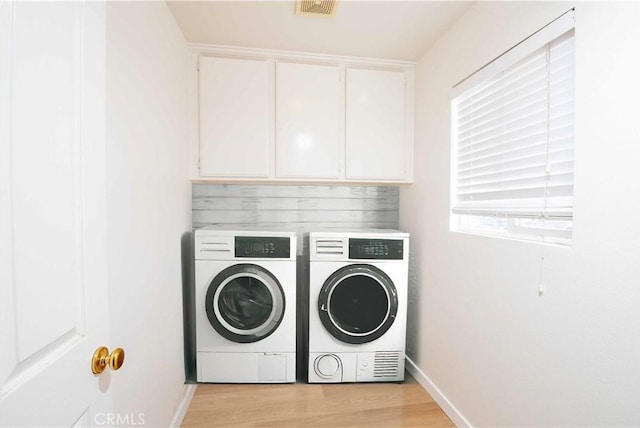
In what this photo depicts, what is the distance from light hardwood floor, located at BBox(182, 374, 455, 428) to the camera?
184cm

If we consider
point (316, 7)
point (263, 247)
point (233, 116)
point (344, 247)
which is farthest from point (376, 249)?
Answer: point (316, 7)

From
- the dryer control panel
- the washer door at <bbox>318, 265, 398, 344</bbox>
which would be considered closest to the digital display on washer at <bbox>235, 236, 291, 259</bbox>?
the dryer control panel

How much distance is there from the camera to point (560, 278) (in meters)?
1.20

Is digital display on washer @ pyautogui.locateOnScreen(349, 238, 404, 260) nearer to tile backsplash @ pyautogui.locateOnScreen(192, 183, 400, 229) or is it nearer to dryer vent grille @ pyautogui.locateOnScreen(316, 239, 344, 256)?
dryer vent grille @ pyautogui.locateOnScreen(316, 239, 344, 256)

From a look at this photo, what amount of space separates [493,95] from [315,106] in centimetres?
121

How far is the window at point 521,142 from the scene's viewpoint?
1.24m

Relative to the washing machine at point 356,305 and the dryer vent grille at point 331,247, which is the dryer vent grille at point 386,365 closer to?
the washing machine at point 356,305

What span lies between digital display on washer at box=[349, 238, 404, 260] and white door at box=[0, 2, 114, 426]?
1.66 metres

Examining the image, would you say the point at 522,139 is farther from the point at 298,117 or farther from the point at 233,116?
the point at 233,116

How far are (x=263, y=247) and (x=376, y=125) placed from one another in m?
1.29

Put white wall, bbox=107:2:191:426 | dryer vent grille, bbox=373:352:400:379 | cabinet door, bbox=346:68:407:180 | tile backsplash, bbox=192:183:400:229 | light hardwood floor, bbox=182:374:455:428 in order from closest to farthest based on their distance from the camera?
white wall, bbox=107:2:191:426
light hardwood floor, bbox=182:374:455:428
dryer vent grille, bbox=373:352:400:379
cabinet door, bbox=346:68:407:180
tile backsplash, bbox=192:183:400:229

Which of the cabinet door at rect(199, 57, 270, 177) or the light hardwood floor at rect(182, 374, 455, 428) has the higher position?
the cabinet door at rect(199, 57, 270, 177)

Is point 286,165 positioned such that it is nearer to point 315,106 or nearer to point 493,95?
point 315,106

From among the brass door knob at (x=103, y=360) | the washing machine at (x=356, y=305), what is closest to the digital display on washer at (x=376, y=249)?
the washing machine at (x=356, y=305)
